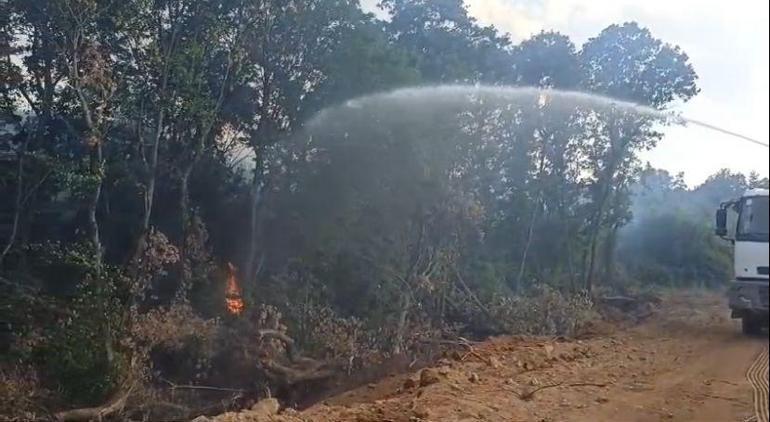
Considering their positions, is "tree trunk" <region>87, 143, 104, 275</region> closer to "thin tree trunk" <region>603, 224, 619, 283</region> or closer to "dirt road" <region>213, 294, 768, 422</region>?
"dirt road" <region>213, 294, 768, 422</region>

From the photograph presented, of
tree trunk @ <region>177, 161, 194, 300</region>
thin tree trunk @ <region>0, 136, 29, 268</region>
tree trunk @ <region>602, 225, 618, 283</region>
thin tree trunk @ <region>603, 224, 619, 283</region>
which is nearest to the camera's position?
tree trunk @ <region>602, 225, 618, 283</region>

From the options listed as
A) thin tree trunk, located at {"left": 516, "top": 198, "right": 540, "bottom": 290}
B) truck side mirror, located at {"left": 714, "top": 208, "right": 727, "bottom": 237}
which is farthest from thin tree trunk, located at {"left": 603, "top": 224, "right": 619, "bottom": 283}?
truck side mirror, located at {"left": 714, "top": 208, "right": 727, "bottom": 237}

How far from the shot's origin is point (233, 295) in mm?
17094

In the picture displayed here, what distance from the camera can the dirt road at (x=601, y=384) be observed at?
23.0 ft

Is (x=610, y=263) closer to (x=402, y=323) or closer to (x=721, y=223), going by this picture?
(x=402, y=323)

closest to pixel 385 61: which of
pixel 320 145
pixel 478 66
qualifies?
pixel 320 145

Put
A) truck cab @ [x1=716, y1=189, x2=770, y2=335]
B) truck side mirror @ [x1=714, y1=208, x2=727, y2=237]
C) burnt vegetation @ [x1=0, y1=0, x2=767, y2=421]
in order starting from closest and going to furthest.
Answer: truck cab @ [x1=716, y1=189, x2=770, y2=335], truck side mirror @ [x1=714, y1=208, x2=727, y2=237], burnt vegetation @ [x1=0, y1=0, x2=767, y2=421]

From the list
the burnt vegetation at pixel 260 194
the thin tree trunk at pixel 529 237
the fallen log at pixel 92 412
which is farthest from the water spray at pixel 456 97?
the fallen log at pixel 92 412

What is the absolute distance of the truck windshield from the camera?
3010 mm

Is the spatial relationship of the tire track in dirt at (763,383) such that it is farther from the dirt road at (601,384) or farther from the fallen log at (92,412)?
the fallen log at (92,412)

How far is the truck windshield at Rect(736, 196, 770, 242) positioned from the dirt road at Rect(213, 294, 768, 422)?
130 centimetres

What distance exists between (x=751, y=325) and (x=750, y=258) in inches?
12.7

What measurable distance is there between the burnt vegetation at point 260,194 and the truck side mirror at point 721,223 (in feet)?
21.4

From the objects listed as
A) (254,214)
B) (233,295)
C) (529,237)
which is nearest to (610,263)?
(233,295)
